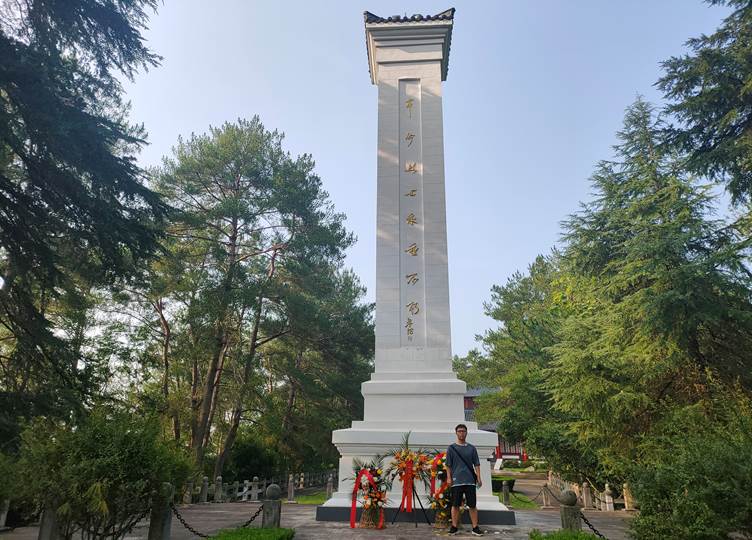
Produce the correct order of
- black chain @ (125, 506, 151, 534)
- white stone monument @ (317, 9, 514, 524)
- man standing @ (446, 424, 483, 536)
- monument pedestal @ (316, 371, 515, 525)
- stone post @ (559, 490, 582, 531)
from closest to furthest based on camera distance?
black chain @ (125, 506, 151, 534), stone post @ (559, 490, 582, 531), man standing @ (446, 424, 483, 536), monument pedestal @ (316, 371, 515, 525), white stone monument @ (317, 9, 514, 524)

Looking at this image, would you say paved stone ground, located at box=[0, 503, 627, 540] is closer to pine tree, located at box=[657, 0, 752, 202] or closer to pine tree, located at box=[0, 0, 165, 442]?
pine tree, located at box=[0, 0, 165, 442]

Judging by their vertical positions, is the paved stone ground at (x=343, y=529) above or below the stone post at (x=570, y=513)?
below

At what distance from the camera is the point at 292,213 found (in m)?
18.0

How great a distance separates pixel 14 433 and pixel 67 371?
1.31 m

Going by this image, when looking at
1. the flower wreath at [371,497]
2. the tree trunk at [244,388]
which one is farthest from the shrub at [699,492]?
the tree trunk at [244,388]

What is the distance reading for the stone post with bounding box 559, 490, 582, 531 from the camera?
231 inches

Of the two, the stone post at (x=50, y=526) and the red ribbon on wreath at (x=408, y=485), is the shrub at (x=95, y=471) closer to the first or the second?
the stone post at (x=50, y=526)

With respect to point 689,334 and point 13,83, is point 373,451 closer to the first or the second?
point 689,334

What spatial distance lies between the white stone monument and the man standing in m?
1.40

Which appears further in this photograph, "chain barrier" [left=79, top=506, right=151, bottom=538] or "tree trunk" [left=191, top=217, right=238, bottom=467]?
"tree trunk" [left=191, top=217, right=238, bottom=467]

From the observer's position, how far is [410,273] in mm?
9812

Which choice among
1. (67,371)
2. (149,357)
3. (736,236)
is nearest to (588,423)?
(736,236)

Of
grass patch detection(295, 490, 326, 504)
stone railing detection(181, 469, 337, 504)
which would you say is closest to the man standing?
stone railing detection(181, 469, 337, 504)

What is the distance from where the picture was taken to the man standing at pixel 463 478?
6.18 m
